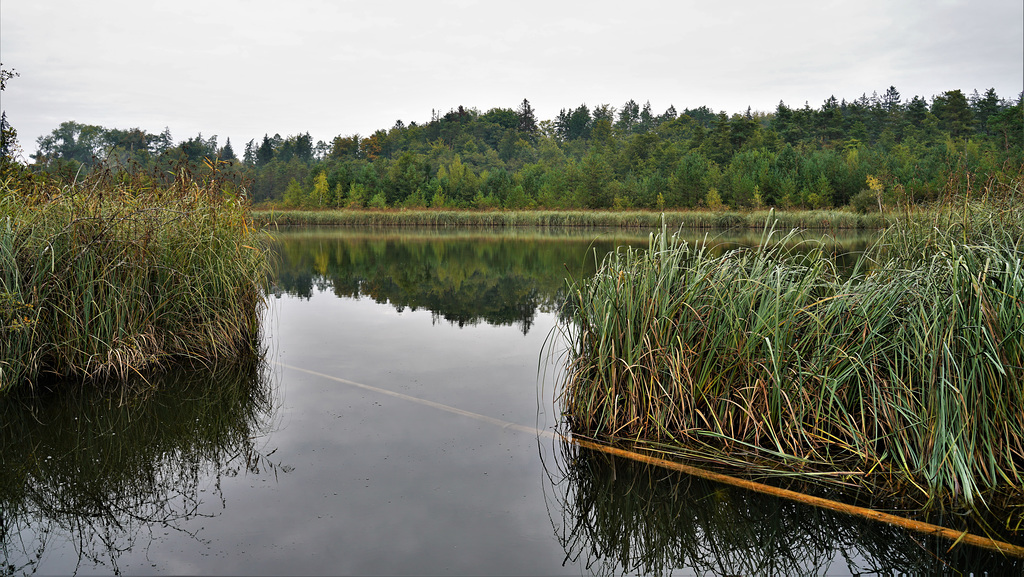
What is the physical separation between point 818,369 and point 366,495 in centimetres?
249

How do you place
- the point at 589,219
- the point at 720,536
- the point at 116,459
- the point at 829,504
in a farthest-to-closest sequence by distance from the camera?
1. the point at 589,219
2. the point at 116,459
3. the point at 829,504
4. the point at 720,536

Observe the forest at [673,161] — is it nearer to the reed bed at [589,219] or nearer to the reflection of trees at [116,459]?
the reed bed at [589,219]

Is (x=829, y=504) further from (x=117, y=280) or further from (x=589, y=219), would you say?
(x=589, y=219)

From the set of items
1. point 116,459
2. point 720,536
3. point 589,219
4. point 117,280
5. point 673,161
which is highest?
point 673,161

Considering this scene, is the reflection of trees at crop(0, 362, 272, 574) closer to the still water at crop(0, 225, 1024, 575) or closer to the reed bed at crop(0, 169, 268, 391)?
the still water at crop(0, 225, 1024, 575)

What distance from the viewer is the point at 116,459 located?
11.6ft

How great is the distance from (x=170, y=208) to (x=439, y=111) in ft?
294

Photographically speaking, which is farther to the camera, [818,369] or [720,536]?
[818,369]

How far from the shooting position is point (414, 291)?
1128 cm

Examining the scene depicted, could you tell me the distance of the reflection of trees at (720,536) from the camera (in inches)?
98.3

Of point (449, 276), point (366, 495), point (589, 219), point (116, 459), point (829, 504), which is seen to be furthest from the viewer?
point (589, 219)

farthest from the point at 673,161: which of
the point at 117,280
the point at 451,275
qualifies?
the point at 117,280

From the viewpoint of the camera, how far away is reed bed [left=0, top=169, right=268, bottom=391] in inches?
178

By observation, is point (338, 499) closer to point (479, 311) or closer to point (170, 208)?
point (170, 208)
